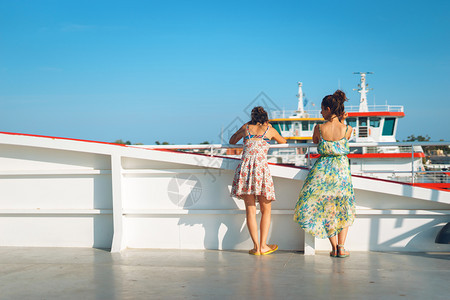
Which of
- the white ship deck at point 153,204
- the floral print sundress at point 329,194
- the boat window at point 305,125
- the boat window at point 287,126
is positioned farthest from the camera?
the boat window at point 287,126

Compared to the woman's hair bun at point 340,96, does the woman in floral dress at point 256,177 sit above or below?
below

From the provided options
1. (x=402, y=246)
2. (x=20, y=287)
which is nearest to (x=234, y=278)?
(x=20, y=287)

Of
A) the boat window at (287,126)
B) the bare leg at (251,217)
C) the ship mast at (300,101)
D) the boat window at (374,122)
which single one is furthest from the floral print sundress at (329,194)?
the ship mast at (300,101)

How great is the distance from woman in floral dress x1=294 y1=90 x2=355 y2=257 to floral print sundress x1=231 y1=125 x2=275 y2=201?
416 millimetres

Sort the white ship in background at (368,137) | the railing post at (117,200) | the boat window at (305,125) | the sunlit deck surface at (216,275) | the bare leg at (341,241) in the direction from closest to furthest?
1. the sunlit deck surface at (216,275)
2. the bare leg at (341,241)
3. the railing post at (117,200)
4. the white ship in background at (368,137)
5. the boat window at (305,125)

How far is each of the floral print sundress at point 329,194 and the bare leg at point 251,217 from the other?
514 millimetres

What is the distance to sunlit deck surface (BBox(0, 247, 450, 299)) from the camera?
11.3 ft

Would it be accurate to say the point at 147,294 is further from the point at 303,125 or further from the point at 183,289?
the point at 303,125

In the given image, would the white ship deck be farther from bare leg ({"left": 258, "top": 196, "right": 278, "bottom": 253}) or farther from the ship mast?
the ship mast

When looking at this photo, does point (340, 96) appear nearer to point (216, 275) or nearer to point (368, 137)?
point (216, 275)

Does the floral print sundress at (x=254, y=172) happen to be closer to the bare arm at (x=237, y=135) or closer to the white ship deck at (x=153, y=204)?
the bare arm at (x=237, y=135)

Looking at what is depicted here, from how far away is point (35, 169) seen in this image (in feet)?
17.8

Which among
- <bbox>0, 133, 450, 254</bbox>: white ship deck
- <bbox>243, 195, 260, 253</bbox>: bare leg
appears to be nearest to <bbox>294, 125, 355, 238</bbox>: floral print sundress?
<bbox>0, 133, 450, 254</bbox>: white ship deck

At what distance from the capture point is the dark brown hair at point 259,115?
4.82 m
